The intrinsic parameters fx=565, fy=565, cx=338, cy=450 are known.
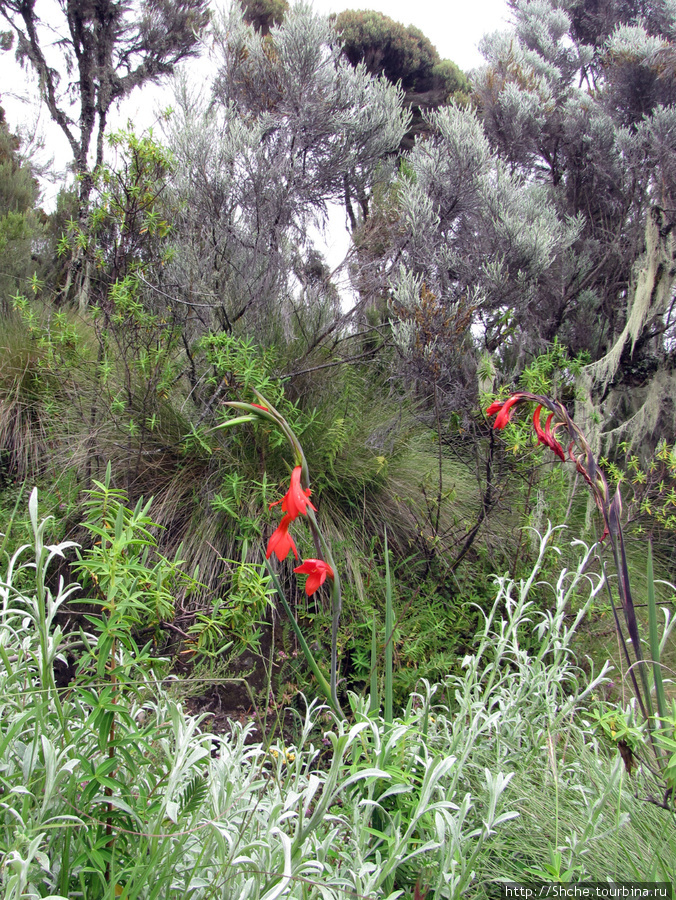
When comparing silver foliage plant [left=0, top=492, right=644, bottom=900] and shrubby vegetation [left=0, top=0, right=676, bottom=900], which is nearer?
silver foliage plant [left=0, top=492, right=644, bottom=900]

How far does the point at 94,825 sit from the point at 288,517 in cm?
61

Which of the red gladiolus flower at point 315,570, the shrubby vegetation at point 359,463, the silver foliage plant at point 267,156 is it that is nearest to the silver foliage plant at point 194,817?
the shrubby vegetation at point 359,463

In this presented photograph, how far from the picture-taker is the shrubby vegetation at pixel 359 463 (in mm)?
1063

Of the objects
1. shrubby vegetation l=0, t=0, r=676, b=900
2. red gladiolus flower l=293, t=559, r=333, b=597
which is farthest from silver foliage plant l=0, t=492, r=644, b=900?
red gladiolus flower l=293, t=559, r=333, b=597

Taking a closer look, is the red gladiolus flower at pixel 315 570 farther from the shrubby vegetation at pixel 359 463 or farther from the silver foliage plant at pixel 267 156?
the silver foliage plant at pixel 267 156

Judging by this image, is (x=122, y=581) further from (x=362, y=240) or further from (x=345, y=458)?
(x=362, y=240)

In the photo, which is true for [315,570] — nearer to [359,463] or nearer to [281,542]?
[281,542]

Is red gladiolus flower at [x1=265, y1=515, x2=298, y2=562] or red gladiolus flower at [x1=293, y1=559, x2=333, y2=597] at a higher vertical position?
red gladiolus flower at [x1=265, y1=515, x2=298, y2=562]

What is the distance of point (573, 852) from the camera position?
992 millimetres

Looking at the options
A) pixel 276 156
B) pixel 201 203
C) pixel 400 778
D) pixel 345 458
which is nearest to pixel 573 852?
pixel 400 778

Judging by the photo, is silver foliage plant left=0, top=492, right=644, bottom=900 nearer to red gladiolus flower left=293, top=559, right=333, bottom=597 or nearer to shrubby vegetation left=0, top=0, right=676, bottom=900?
shrubby vegetation left=0, top=0, right=676, bottom=900

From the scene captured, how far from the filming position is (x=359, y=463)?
9.30 ft

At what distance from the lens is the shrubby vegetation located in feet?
3.49

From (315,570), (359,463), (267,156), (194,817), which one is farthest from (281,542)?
(267,156)
